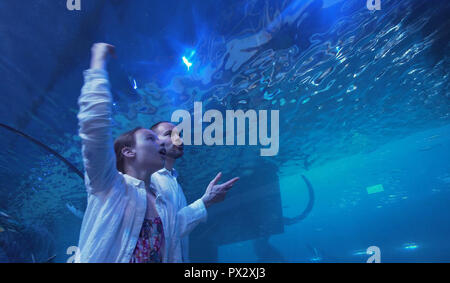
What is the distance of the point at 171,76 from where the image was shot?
20.5ft

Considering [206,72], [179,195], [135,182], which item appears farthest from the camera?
[206,72]

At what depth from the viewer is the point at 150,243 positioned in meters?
1.85

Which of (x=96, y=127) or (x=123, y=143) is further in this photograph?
(x=123, y=143)

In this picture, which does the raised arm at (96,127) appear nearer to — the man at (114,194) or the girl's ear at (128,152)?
the man at (114,194)

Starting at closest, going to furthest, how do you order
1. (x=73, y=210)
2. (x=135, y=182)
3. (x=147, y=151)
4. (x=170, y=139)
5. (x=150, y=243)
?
1. (x=150, y=243)
2. (x=135, y=182)
3. (x=147, y=151)
4. (x=170, y=139)
5. (x=73, y=210)

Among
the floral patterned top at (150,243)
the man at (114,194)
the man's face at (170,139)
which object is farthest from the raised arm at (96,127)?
the man's face at (170,139)

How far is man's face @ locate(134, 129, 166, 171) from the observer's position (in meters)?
2.16

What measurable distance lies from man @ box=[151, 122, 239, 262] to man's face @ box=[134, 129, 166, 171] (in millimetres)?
383

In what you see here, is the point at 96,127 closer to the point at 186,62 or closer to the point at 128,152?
the point at 128,152

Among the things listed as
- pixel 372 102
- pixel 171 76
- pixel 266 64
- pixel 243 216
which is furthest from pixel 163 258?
pixel 243 216

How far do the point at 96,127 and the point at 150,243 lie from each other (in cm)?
110

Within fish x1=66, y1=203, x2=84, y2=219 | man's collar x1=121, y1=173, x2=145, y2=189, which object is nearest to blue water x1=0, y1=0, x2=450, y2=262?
fish x1=66, y1=203, x2=84, y2=219

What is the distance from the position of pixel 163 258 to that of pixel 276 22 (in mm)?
5721

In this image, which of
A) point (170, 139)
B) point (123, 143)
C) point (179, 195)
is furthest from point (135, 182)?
point (170, 139)
